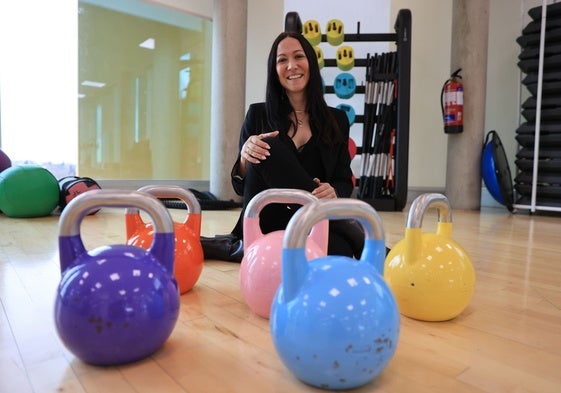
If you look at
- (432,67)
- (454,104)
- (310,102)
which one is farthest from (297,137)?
(432,67)

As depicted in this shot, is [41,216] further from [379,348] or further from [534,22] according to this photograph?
[534,22]

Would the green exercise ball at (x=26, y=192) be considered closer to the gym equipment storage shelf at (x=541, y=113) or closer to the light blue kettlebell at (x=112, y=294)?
the light blue kettlebell at (x=112, y=294)

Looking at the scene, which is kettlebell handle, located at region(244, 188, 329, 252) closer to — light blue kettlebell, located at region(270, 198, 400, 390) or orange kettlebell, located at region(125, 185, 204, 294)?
orange kettlebell, located at region(125, 185, 204, 294)

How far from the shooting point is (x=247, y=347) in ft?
3.36

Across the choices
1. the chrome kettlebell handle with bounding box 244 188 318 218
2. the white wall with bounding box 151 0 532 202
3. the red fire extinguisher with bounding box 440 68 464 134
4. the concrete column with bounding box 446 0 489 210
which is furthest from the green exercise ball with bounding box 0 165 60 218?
the concrete column with bounding box 446 0 489 210

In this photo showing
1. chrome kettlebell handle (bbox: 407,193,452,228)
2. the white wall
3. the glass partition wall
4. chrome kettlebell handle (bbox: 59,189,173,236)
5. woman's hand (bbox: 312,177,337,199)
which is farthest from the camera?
the glass partition wall

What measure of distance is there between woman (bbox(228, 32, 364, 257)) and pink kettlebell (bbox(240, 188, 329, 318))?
0.43 m

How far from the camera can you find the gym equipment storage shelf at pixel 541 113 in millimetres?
4008

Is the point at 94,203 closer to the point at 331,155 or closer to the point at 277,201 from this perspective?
the point at 277,201

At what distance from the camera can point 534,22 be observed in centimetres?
415

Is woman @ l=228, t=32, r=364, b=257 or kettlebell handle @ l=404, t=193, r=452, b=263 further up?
woman @ l=228, t=32, r=364, b=257

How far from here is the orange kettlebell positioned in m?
1.33

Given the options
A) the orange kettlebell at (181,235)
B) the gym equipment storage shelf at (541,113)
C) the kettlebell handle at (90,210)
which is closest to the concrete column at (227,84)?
the gym equipment storage shelf at (541,113)

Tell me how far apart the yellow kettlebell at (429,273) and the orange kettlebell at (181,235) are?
1.96 feet
